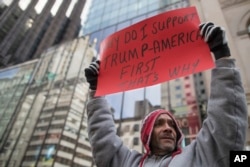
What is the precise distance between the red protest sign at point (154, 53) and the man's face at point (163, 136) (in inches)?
12.6

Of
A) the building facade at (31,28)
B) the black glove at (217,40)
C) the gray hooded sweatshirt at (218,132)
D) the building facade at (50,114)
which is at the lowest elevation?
the gray hooded sweatshirt at (218,132)

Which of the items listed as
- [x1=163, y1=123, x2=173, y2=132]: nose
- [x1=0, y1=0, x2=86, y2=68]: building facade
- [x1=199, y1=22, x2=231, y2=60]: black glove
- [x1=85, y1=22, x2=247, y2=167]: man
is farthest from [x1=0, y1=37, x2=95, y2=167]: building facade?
[x1=0, y1=0, x2=86, y2=68]: building facade

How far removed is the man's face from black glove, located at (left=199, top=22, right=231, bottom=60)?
0.61m

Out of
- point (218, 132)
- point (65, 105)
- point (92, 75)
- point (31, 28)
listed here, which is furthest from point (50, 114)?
point (31, 28)

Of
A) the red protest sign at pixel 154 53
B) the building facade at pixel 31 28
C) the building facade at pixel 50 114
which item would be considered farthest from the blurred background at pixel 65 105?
the building facade at pixel 31 28

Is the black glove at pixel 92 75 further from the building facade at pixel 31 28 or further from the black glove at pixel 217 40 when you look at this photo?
the building facade at pixel 31 28

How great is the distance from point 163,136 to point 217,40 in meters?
0.76

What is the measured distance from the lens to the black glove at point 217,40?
1.38 metres

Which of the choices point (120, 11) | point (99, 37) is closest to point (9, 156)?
point (99, 37)

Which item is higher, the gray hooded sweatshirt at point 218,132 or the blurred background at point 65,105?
the blurred background at point 65,105

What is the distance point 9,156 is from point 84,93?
7806 mm

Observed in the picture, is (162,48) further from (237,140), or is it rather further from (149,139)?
(237,140)

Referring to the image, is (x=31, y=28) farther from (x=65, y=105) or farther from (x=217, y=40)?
(x=217, y=40)

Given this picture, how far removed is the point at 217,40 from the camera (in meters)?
1.42
